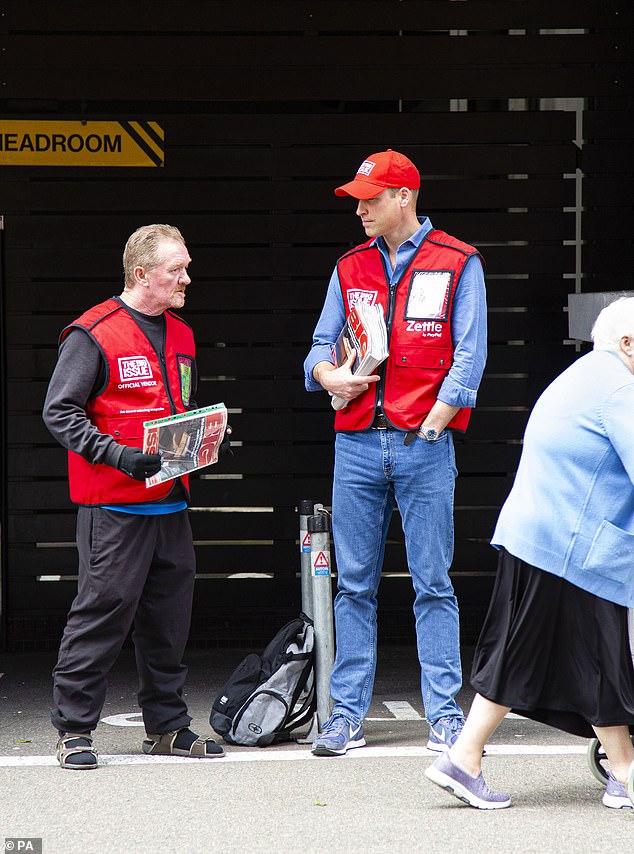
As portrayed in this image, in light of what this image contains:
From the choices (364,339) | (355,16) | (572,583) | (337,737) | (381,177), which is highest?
(355,16)

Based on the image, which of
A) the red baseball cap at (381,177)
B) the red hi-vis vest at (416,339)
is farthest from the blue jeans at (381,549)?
the red baseball cap at (381,177)

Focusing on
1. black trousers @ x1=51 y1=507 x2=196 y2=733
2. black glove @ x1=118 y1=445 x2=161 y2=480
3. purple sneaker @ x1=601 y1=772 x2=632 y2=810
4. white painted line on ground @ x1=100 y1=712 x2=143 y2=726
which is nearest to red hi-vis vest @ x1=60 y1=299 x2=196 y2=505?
black trousers @ x1=51 y1=507 x2=196 y2=733

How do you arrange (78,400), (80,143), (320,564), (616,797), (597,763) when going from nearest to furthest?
(616,797), (597,763), (78,400), (320,564), (80,143)

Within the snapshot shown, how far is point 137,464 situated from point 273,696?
128 cm

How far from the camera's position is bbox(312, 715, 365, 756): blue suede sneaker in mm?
5148

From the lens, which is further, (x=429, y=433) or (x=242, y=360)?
(x=242, y=360)

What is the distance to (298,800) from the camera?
15.0 feet

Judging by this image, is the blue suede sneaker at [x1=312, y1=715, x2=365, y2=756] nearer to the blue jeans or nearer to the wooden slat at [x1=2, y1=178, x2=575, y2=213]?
the blue jeans

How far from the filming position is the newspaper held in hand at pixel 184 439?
4812mm

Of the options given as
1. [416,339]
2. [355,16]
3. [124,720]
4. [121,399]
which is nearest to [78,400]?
[121,399]

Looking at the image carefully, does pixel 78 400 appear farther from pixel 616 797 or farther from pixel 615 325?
pixel 616 797

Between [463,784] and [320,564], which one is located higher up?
[320,564]

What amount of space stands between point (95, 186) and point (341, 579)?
10.4 ft

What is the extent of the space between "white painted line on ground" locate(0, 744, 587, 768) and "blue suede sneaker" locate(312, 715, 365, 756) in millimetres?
29
